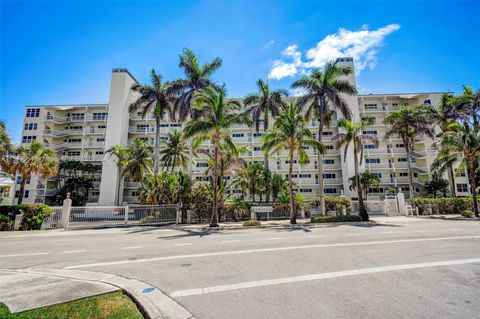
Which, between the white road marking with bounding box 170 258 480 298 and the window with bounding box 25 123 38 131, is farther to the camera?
the window with bounding box 25 123 38 131

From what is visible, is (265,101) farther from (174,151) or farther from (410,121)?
(410,121)

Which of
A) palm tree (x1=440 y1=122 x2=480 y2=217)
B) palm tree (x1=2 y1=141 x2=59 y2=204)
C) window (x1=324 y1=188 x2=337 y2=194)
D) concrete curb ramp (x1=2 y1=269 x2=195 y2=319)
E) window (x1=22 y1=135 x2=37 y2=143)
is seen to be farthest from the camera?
window (x1=22 y1=135 x2=37 y2=143)

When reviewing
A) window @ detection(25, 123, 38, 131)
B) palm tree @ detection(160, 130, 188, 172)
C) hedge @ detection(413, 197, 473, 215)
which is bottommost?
hedge @ detection(413, 197, 473, 215)

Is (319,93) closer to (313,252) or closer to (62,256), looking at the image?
(313,252)

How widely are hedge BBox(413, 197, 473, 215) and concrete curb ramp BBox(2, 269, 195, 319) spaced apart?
30412mm

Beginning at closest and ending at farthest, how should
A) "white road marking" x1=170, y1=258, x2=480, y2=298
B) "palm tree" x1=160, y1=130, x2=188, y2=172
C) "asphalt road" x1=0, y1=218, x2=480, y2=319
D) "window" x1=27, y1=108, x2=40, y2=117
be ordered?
"asphalt road" x1=0, y1=218, x2=480, y2=319 → "white road marking" x1=170, y1=258, x2=480, y2=298 → "palm tree" x1=160, y1=130, x2=188, y2=172 → "window" x1=27, y1=108, x2=40, y2=117

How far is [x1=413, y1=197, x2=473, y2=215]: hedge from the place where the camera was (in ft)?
87.4

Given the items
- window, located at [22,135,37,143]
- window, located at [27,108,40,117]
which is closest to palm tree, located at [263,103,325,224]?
window, located at [22,135,37,143]

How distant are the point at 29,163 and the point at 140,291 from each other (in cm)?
2344

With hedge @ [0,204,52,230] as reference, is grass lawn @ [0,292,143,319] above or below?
below

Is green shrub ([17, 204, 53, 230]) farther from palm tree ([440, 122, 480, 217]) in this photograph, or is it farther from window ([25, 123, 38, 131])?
window ([25, 123, 38, 131])

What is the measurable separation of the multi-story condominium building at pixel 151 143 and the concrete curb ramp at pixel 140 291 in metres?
34.7

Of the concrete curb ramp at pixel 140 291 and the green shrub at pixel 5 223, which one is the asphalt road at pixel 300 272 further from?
the green shrub at pixel 5 223

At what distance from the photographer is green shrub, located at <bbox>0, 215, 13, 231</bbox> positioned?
685 inches
